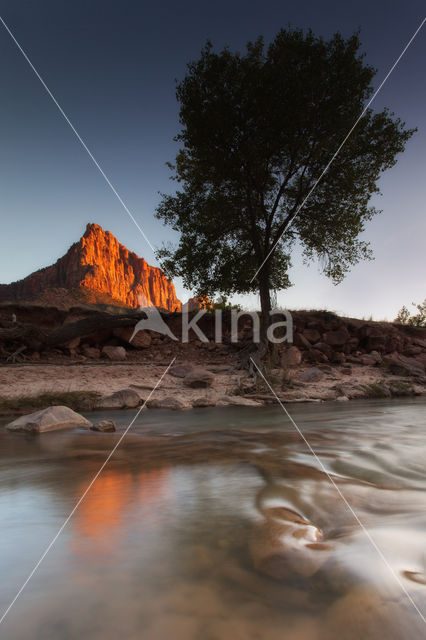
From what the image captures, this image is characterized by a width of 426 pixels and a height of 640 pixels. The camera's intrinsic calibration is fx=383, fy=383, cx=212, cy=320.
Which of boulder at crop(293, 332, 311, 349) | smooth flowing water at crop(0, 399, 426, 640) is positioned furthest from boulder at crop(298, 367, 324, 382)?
smooth flowing water at crop(0, 399, 426, 640)

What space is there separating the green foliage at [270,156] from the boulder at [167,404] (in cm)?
572

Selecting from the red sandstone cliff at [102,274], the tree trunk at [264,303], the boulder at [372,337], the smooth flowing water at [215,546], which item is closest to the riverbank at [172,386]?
the tree trunk at [264,303]

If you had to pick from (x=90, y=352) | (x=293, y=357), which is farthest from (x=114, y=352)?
(x=293, y=357)

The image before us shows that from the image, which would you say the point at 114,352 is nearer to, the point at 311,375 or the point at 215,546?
the point at 311,375

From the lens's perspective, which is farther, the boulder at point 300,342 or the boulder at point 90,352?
the boulder at point 300,342

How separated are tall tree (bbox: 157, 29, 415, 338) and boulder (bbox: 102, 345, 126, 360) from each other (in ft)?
10.7

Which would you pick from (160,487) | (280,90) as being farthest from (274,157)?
Result: (160,487)

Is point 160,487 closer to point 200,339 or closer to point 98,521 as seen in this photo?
point 98,521

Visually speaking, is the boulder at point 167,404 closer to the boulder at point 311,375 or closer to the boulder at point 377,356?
the boulder at point 311,375

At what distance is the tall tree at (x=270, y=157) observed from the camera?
11609 mm

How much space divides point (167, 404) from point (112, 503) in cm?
574

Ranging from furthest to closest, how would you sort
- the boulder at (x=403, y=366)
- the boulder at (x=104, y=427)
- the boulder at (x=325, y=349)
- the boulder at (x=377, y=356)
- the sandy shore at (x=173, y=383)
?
the boulder at (x=325, y=349) < the boulder at (x=377, y=356) < the boulder at (x=403, y=366) < the sandy shore at (x=173, y=383) < the boulder at (x=104, y=427)

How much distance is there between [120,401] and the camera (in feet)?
25.9

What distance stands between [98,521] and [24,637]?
876 mm
